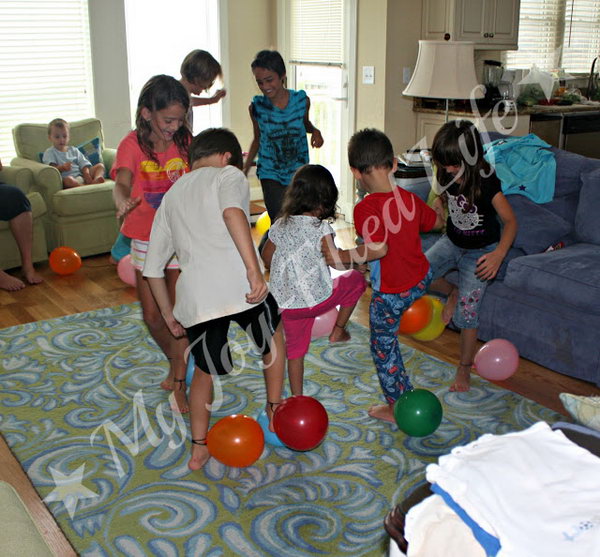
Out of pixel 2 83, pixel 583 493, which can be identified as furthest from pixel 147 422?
pixel 2 83

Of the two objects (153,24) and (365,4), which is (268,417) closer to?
(365,4)

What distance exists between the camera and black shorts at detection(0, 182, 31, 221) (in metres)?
4.81

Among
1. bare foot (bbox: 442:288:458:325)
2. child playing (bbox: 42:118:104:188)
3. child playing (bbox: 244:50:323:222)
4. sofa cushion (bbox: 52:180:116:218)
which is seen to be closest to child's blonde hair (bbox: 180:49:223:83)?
child playing (bbox: 244:50:323:222)

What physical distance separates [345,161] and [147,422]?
392 centimetres

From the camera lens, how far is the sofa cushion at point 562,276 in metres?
3.35

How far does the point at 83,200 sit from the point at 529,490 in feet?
15.0

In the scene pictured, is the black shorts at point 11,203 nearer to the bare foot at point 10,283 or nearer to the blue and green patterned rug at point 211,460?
the bare foot at point 10,283

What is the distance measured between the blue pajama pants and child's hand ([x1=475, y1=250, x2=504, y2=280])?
0.88 ft

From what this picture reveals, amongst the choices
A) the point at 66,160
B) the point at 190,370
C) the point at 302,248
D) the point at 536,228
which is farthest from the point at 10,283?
the point at 536,228

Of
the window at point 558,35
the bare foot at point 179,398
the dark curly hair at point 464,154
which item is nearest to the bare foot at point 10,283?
the bare foot at point 179,398

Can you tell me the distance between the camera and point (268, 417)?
281 centimetres

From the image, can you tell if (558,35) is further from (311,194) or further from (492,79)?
(311,194)

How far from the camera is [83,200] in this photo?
533 cm

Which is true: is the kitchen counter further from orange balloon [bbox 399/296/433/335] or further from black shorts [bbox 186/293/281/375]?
black shorts [bbox 186/293/281/375]
